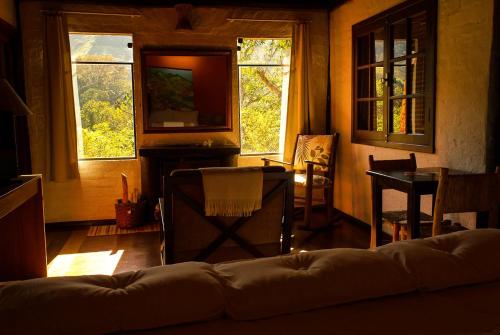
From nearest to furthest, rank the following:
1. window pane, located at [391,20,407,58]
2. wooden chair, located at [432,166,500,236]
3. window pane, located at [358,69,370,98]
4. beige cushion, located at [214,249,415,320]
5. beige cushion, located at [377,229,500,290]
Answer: beige cushion, located at [214,249,415,320]
beige cushion, located at [377,229,500,290]
wooden chair, located at [432,166,500,236]
window pane, located at [391,20,407,58]
window pane, located at [358,69,370,98]

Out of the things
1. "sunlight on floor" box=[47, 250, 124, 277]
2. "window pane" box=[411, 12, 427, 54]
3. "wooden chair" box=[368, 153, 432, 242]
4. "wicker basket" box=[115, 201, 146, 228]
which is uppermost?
"window pane" box=[411, 12, 427, 54]

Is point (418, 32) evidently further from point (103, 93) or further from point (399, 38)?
point (103, 93)

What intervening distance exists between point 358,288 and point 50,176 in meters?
4.30

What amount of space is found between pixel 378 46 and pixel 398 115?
2.62 ft

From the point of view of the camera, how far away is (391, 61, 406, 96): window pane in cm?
376

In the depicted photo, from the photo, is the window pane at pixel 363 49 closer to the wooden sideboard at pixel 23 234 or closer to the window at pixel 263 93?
the window at pixel 263 93

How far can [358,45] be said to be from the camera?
4590 millimetres

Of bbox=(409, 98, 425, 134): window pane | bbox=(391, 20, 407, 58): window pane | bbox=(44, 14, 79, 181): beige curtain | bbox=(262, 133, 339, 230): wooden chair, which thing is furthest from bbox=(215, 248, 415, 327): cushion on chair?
bbox=(44, 14, 79, 181): beige curtain

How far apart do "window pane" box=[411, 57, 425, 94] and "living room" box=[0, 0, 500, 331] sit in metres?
0.01

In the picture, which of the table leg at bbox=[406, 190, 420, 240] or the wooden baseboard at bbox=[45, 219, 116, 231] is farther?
the wooden baseboard at bbox=[45, 219, 116, 231]

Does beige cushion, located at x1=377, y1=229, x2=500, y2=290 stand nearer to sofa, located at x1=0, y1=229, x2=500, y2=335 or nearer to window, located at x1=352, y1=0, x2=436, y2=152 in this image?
sofa, located at x1=0, y1=229, x2=500, y2=335

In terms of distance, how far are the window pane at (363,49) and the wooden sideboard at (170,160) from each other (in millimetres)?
1604

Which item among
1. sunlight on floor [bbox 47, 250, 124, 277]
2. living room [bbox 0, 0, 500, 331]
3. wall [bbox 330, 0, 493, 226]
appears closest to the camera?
wall [bbox 330, 0, 493, 226]

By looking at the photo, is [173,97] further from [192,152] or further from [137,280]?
[137,280]
